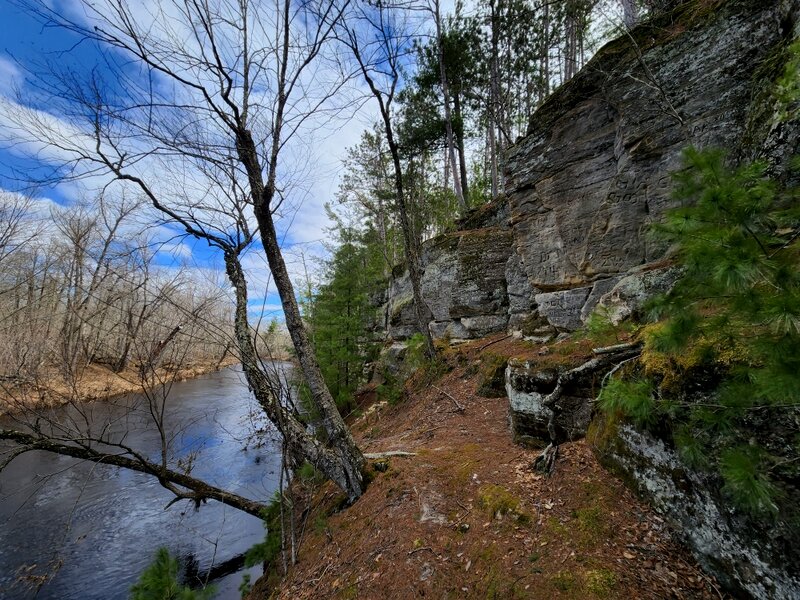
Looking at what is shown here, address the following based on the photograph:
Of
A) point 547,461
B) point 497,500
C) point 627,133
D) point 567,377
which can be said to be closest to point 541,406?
point 567,377

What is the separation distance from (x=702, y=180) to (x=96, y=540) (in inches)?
411

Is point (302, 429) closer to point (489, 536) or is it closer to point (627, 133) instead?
point (489, 536)

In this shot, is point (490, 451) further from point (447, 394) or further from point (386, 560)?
point (447, 394)

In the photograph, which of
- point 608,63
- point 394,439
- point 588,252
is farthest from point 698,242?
point 608,63

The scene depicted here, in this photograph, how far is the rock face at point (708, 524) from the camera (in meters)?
1.89

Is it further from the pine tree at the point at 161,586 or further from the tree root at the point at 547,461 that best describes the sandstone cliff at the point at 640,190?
the pine tree at the point at 161,586

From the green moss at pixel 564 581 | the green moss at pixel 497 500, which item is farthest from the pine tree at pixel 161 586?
the green moss at pixel 564 581

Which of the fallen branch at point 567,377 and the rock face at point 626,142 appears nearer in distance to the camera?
the fallen branch at point 567,377

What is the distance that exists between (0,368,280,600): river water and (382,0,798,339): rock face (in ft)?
20.8

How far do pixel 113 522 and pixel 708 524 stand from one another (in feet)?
32.4

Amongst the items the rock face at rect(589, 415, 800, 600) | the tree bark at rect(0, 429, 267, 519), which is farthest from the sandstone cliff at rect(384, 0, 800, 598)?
the tree bark at rect(0, 429, 267, 519)

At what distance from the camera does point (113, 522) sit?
22.5ft

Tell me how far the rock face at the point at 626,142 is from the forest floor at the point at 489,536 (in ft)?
9.07

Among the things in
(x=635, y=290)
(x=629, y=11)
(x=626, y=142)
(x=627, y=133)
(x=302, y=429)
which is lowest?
(x=302, y=429)
